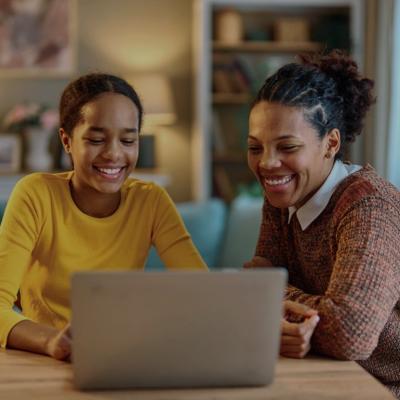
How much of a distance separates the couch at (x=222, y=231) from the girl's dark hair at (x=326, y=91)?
5.76 ft

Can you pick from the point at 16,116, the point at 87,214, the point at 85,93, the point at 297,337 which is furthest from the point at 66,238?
the point at 16,116

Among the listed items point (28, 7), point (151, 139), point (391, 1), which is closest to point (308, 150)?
point (391, 1)

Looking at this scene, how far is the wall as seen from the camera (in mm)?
5480

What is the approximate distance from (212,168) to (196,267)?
376 cm

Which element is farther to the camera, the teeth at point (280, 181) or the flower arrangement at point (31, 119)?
the flower arrangement at point (31, 119)

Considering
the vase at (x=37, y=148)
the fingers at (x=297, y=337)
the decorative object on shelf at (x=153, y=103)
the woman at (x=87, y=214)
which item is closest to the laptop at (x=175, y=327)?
the fingers at (x=297, y=337)

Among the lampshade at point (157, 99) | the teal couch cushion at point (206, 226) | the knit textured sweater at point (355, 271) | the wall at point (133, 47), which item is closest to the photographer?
the knit textured sweater at point (355, 271)

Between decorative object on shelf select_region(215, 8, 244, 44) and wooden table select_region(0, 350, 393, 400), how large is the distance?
Answer: 4085 millimetres

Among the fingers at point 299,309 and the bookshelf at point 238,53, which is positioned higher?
the bookshelf at point 238,53

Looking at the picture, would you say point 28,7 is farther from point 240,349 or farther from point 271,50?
point 240,349

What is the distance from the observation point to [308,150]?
5.26 ft

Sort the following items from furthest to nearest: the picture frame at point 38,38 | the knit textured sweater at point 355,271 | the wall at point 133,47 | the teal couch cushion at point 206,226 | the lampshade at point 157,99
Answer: the wall at point 133,47 < the picture frame at point 38,38 < the lampshade at point 157,99 < the teal couch cushion at point 206,226 < the knit textured sweater at point 355,271

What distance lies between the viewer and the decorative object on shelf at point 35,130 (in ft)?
17.1

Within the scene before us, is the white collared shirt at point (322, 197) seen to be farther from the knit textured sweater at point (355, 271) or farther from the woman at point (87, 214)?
the woman at point (87, 214)
